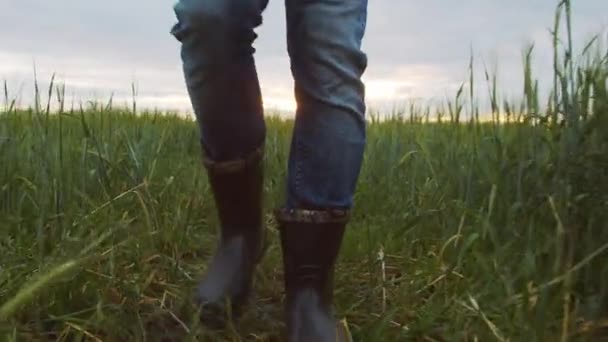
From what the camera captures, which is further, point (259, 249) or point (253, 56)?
point (259, 249)

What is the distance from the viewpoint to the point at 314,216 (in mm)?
2029

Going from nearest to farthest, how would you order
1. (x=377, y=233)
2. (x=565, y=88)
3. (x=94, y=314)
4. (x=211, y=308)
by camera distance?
1. (x=94, y=314)
2. (x=211, y=308)
3. (x=565, y=88)
4. (x=377, y=233)

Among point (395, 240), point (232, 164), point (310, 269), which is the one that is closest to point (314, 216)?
point (310, 269)

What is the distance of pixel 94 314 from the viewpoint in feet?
6.48

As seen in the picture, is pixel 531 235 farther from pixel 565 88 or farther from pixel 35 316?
pixel 35 316

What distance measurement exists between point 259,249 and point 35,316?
573mm

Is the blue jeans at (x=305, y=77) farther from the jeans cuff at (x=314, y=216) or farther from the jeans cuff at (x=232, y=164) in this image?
the jeans cuff at (x=232, y=164)

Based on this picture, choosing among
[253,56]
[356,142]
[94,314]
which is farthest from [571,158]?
[94,314]

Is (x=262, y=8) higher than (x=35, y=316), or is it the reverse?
(x=262, y=8)

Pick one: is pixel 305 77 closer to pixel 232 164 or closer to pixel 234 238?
pixel 232 164

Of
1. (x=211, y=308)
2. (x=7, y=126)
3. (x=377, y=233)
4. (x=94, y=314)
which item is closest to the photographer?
(x=94, y=314)

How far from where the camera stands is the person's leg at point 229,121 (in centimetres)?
195

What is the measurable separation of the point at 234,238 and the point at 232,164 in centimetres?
21

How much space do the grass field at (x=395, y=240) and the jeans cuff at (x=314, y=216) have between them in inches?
10.1
